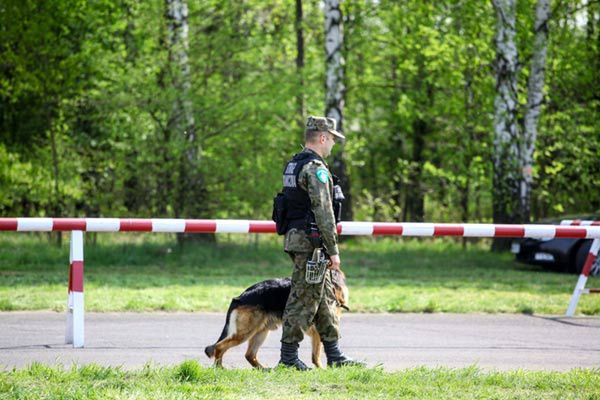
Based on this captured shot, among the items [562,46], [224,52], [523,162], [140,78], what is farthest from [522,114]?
[140,78]

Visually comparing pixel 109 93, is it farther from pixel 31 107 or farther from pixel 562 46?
pixel 562 46

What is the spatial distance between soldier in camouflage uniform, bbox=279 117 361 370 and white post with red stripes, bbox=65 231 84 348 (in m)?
2.10

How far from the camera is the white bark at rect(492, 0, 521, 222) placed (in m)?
20.6

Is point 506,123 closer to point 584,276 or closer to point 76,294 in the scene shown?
point 584,276

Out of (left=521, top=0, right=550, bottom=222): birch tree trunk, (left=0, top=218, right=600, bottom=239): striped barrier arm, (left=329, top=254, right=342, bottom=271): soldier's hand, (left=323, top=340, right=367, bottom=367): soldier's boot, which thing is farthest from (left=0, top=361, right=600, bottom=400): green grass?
(left=521, top=0, right=550, bottom=222): birch tree trunk

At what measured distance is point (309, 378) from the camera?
6.92 m

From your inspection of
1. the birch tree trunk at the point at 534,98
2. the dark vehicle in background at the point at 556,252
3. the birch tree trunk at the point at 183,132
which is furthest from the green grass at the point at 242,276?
the birch tree trunk at the point at 534,98

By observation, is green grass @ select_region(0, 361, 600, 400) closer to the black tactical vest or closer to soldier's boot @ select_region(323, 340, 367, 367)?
soldier's boot @ select_region(323, 340, 367, 367)

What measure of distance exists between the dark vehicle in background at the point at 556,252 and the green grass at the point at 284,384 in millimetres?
11370

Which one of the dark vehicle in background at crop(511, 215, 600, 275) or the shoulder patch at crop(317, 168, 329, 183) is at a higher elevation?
the shoulder patch at crop(317, 168, 329, 183)

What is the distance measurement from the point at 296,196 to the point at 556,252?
12141 mm

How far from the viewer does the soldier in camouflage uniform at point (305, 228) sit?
24.1 ft

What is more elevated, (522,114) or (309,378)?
(522,114)

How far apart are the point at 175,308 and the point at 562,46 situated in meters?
15.9
